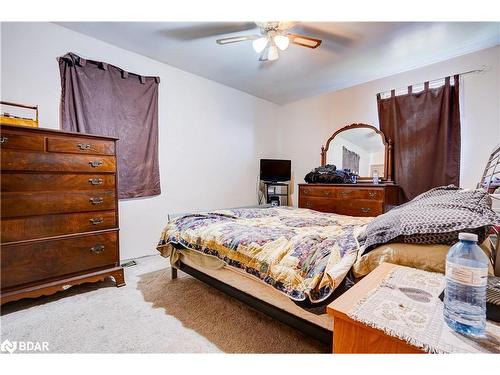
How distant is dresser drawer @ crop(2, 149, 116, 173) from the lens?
1.56 metres

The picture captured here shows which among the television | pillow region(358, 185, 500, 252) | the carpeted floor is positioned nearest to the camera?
pillow region(358, 185, 500, 252)

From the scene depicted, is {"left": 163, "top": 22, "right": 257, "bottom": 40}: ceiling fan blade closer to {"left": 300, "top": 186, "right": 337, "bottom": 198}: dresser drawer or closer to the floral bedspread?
the floral bedspread

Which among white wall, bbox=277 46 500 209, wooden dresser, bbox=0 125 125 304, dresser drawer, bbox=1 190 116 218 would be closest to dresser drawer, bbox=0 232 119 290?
A: wooden dresser, bbox=0 125 125 304

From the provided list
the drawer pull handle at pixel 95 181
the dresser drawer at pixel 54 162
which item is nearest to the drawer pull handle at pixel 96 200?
the drawer pull handle at pixel 95 181

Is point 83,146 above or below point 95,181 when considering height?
above

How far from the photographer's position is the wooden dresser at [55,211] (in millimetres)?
1560

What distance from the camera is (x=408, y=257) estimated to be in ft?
3.05

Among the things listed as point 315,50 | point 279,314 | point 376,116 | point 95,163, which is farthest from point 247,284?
point 376,116

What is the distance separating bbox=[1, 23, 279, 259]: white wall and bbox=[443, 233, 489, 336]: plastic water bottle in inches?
117

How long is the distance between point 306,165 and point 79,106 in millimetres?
3433

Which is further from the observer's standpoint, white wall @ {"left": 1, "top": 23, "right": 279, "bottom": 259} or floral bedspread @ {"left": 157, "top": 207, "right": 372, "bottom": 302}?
white wall @ {"left": 1, "top": 23, "right": 279, "bottom": 259}

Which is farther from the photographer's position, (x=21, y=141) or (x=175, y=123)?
(x=175, y=123)

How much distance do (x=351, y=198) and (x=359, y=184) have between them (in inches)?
8.4

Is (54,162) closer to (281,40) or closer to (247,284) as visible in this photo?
(247,284)
